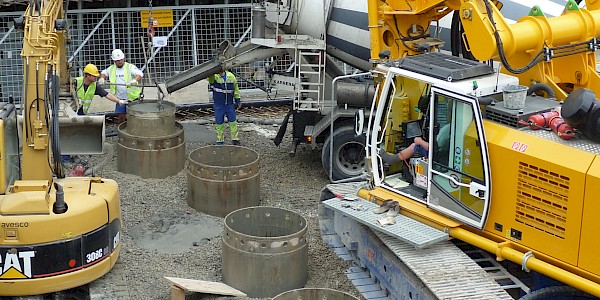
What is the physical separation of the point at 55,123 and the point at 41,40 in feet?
3.13

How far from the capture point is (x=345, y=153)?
12.8 meters

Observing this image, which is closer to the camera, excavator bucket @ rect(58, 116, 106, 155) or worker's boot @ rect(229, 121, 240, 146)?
excavator bucket @ rect(58, 116, 106, 155)

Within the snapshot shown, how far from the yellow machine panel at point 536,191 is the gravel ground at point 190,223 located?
2260 mm

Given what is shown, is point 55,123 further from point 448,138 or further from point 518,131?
point 518,131

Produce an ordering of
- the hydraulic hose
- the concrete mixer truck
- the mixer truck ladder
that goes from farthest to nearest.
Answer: the mixer truck ladder < the concrete mixer truck < the hydraulic hose

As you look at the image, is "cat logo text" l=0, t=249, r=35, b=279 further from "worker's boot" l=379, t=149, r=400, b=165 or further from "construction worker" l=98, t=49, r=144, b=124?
"construction worker" l=98, t=49, r=144, b=124

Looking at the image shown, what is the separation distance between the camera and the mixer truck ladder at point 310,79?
12703mm

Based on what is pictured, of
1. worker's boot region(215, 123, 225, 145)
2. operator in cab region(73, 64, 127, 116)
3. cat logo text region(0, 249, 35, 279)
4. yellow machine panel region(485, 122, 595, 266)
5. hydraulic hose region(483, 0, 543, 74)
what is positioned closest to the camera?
yellow machine panel region(485, 122, 595, 266)

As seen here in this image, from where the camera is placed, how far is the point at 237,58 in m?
13.5

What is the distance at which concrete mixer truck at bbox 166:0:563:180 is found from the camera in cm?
1248

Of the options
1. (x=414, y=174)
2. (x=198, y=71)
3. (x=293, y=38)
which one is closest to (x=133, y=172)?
(x=198, y=71)

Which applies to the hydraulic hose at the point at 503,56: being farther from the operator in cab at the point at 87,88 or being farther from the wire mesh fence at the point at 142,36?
the wire mesh fence at the point at 142,36

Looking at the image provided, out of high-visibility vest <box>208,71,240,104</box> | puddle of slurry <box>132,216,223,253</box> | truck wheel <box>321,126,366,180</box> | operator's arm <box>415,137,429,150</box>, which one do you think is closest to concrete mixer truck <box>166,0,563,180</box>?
truck wheel <box>321,126,366,180</box>

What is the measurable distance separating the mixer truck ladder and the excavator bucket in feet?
11.5
